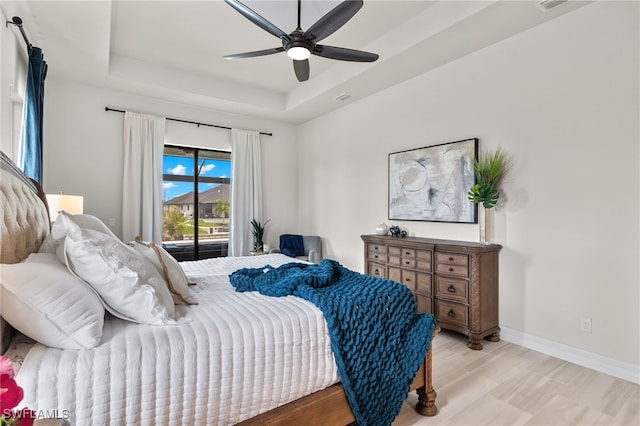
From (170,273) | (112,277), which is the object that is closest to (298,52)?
(170,273)

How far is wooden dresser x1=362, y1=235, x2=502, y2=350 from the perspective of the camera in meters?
2.87

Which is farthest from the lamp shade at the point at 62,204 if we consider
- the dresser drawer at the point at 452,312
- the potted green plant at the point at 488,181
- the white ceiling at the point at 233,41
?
the potted green plant at the point at 488,181

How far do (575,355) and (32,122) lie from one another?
4.85 metres

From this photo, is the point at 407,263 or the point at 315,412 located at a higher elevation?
the point at 407,263

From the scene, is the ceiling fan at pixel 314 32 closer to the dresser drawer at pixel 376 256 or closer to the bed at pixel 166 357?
the bed at pixel 166 357

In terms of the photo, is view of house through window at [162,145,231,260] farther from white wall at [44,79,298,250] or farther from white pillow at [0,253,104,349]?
white pillow at [0,253,104,349]

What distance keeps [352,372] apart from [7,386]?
1.38 meters

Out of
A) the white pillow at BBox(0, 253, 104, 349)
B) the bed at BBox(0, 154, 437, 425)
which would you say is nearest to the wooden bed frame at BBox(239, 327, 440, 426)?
the bed at BBox(0, 154, 437, 425)

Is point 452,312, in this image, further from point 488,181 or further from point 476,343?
point 488,181

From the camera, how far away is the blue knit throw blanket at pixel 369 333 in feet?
5.31

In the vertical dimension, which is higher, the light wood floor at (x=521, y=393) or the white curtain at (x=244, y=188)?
the white curtain at (x=244, y=188)

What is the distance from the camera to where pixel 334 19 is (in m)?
2.18

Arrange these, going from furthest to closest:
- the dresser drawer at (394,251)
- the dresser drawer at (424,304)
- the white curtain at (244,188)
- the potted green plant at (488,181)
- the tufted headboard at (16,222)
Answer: the white curtain at (244,188) → the dresser drawer at (394,251) → the dresser drawer at (424,304) → the potted green plant at (488,181) → the tufted headboard at (16,222)

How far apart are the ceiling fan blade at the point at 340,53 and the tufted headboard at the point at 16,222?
1.95 meters
